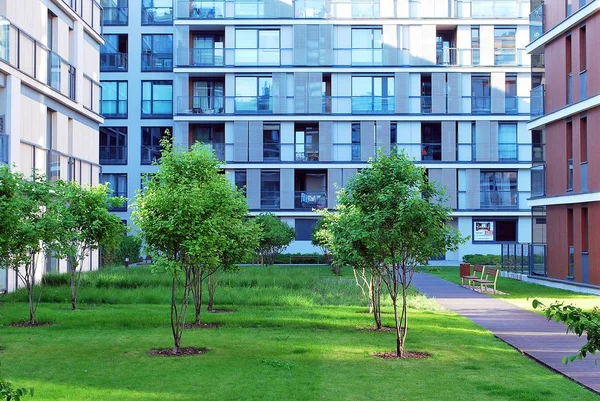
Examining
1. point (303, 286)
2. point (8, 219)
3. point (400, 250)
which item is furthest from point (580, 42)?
point (8, 219)

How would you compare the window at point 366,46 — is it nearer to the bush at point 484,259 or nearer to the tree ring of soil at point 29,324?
the bush at point 484,259

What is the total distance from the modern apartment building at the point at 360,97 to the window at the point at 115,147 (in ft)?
13.9

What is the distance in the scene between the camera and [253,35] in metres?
51.9

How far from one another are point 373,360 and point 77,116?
22818 millimetres

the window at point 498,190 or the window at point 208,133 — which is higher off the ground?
the window at point 208,133

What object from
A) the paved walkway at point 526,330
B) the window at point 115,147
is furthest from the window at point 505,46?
the paved walkway at point 526,330

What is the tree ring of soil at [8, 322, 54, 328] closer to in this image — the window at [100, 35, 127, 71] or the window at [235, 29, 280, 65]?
the window at [235, 29, 280, 65]

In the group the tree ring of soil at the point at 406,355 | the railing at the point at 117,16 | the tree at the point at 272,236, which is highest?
the railing at the point at 117,16

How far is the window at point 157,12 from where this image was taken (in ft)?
179

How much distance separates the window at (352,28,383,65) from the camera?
51719 millimetres

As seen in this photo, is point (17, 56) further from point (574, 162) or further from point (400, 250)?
point (574, 162)

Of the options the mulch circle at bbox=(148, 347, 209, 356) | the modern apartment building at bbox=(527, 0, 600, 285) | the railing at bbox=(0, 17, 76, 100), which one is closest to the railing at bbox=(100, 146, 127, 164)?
the railing at bbox=(0, 17, 76, 100)

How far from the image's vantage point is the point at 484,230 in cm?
5216

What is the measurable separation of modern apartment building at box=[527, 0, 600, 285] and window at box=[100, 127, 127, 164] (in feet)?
100
